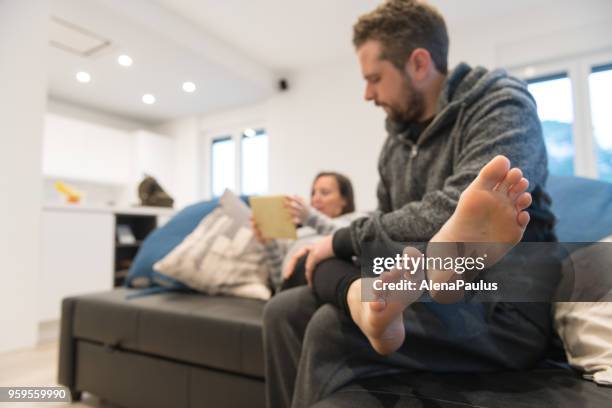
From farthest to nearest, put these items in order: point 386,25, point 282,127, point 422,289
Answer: point 282,127
point 386,25
point 422,289

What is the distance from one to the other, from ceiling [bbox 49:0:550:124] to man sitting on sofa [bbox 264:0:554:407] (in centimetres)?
Result: 210

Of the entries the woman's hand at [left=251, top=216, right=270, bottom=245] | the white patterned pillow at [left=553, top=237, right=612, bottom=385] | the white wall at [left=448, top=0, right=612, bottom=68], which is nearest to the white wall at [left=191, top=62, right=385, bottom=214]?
the white wall at [left=448, top=0, right=612, bottom=68]

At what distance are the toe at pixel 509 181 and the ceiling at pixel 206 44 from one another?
256 centimetres

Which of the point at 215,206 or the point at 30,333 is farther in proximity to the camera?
the point at 30,333

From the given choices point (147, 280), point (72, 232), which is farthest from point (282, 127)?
point (147, 280)

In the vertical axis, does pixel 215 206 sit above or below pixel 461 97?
below

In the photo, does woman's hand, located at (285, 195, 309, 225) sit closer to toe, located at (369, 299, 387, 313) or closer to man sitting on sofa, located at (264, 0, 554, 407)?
man sitting on sofa, located at (264, 0, 554, 407)

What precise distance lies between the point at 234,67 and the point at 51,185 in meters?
2.19

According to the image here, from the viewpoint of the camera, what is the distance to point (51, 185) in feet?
12.0

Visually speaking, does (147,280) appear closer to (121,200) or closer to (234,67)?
(234,67)

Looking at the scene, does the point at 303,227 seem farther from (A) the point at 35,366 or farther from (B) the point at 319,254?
(A) the point at 35,366

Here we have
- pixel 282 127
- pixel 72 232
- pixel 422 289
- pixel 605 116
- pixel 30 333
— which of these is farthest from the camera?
pixel 282 127

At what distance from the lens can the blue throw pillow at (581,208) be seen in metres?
0.72

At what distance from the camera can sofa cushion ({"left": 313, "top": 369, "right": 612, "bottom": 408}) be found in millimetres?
434
